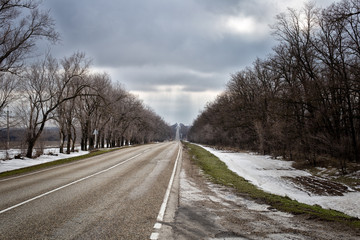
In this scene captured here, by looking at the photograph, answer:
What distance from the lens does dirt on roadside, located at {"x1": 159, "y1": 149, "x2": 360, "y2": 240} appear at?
15.8 feet

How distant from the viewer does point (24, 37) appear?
15930mm

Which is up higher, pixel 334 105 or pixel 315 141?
pixel 334 105

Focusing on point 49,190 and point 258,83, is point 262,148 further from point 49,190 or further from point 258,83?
point 49,190

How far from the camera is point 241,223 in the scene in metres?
5.55

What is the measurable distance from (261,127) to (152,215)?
27341mm

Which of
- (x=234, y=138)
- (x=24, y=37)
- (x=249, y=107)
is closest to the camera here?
(x=24, y=37)

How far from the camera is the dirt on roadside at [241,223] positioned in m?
4.82

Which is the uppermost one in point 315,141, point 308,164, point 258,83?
point 258,83

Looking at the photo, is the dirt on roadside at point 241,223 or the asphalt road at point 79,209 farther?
the asphalt road at point 79,209

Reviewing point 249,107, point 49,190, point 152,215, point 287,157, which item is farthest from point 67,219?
point 249,107

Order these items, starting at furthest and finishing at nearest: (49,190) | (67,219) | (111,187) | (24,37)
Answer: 1. (24,37)
2. (111,187)
3. (49,190)
4. (67,219)

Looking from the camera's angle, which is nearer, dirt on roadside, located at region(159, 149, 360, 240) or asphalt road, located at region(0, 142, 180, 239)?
dirt on roadside, located at region(159, 149, 360, 240)

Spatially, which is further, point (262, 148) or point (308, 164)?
point (262, 148)

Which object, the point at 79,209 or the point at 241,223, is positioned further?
the point at 79,209
